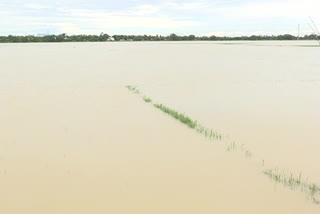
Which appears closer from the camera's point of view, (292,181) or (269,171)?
(292,181)

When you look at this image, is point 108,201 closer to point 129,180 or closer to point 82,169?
point 129,180

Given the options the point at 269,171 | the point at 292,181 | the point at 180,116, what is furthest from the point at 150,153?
the point at 180,116

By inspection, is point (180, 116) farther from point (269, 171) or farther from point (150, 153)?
point (269, 171)

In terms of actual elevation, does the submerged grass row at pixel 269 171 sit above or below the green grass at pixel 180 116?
below

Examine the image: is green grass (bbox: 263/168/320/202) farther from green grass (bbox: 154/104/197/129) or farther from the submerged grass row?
green grass (bbox: 154/104/197/129)

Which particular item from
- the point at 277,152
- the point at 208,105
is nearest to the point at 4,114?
the point at 208,105

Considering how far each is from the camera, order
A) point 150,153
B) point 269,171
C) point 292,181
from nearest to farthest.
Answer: point 292,181 < point 269,171 < point 150,153

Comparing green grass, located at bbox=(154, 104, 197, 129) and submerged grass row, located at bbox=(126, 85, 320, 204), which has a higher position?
green grass, located at bbox=(154, 104, 197, 129)

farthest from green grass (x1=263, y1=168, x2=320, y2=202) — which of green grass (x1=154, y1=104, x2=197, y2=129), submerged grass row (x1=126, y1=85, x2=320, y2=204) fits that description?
green grass (x1=154, y1=104, x2=197, y2=129)

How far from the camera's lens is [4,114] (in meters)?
8.45

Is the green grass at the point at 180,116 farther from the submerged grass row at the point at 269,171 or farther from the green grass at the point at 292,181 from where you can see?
the green grass at the point at 292,181

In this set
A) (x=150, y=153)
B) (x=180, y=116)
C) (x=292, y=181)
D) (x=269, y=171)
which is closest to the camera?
(x=292, y=181)

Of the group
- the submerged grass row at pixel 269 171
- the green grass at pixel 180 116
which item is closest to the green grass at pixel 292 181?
the submerged grass row at pixel 269 171

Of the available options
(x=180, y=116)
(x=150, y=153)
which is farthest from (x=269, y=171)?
(x=180, y=116)
